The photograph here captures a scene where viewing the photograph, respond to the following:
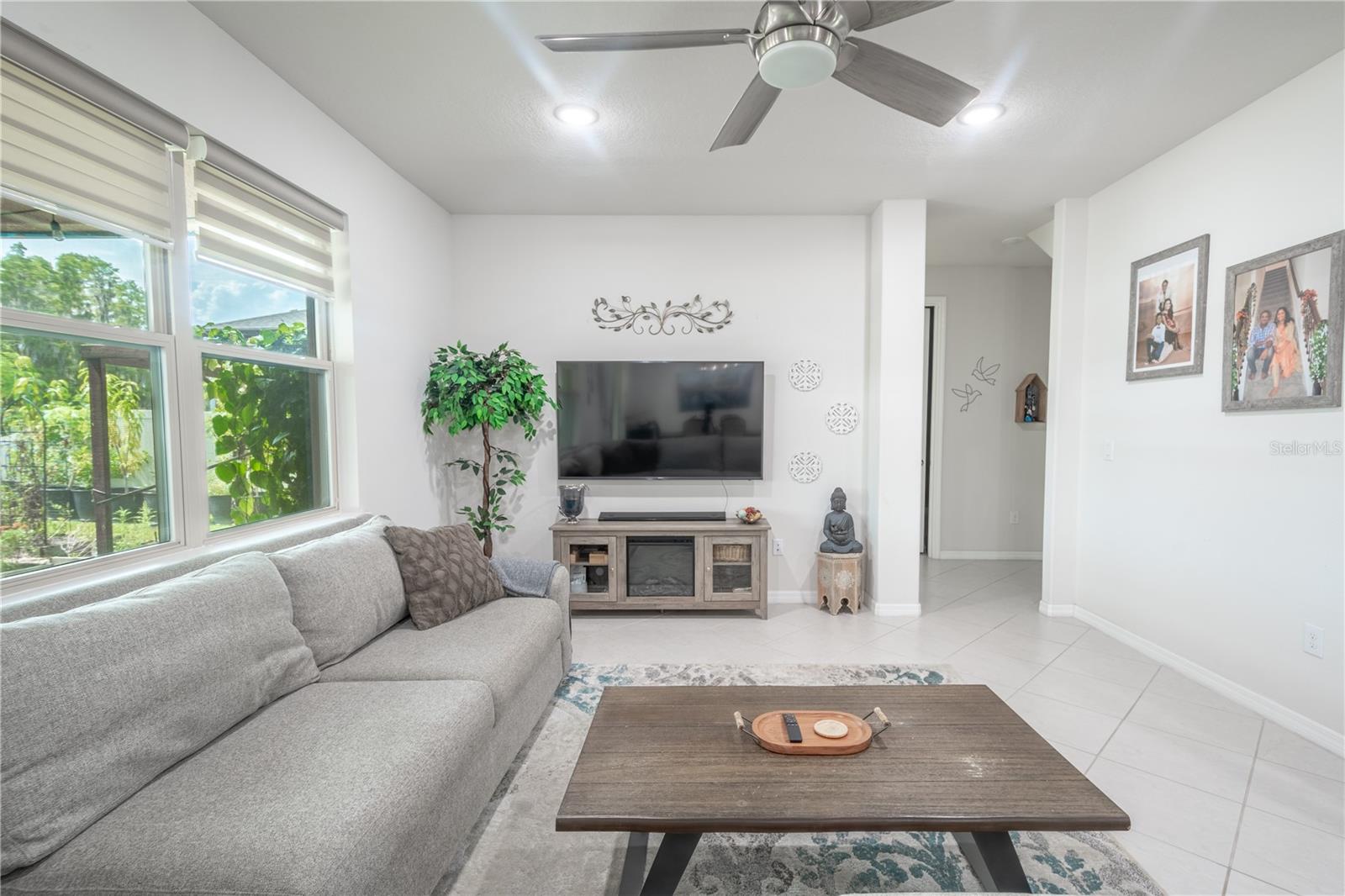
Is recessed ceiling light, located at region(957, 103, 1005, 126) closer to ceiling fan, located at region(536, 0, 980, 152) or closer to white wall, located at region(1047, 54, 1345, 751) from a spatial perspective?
ceiling fan, located at region(536, 0, 980, 152)

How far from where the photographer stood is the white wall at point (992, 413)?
4988mm

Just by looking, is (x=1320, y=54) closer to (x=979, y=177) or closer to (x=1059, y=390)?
(x=979, y=177)

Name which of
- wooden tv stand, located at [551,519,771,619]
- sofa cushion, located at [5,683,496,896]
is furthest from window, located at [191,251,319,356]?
wooden tv stand, located at [551,519,771,619]

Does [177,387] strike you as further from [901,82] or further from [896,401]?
[896,401]

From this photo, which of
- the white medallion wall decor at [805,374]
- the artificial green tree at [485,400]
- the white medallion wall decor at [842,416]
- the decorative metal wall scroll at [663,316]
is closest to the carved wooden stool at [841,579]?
the white medallion wall decor at [842,416]

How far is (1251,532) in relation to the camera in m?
2.48

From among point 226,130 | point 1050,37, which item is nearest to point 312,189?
point 226,130

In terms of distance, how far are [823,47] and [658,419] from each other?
96.6 inches

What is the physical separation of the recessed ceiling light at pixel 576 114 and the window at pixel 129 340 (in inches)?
46.6

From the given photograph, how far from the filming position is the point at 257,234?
A: 2191 millimetres

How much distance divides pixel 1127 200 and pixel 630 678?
149 inches

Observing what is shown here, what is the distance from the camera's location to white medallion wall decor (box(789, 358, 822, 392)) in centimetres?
386

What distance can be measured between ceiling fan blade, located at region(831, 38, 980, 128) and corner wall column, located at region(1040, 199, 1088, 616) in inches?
92.9

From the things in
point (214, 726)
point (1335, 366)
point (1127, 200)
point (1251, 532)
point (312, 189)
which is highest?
point (1127, 200)
